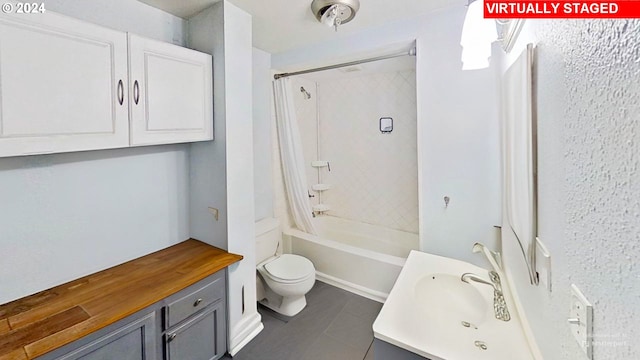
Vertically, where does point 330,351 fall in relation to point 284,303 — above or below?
below

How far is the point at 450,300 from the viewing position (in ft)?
4.91

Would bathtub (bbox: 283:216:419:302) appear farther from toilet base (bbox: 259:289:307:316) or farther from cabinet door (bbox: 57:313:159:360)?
cabinet door (bbox: 57:313:159:360)

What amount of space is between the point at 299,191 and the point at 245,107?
1252 mm

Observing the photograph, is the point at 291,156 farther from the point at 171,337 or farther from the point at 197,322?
the point at 171,337

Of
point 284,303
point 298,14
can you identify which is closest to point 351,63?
point 298,14

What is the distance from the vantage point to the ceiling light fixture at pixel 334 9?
1.72m

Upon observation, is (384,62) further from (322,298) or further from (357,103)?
(322,298)

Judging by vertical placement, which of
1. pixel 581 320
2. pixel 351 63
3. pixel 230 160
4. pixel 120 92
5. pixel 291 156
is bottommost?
pixel 581 320

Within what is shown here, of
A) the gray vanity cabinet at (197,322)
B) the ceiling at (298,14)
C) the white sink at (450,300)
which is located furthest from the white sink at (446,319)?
the ceiling at (298,14)

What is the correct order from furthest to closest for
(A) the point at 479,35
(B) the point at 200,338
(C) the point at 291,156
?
(C) the point at 291,156 < (B) the point at 200,338 < (A) the point at 479,35

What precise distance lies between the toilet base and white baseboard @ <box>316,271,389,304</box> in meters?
0.35

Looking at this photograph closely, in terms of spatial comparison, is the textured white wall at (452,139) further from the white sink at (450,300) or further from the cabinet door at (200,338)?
the cabinet door at (200,338)

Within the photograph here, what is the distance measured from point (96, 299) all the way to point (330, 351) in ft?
4.73

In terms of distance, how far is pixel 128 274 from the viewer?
1609 mm
